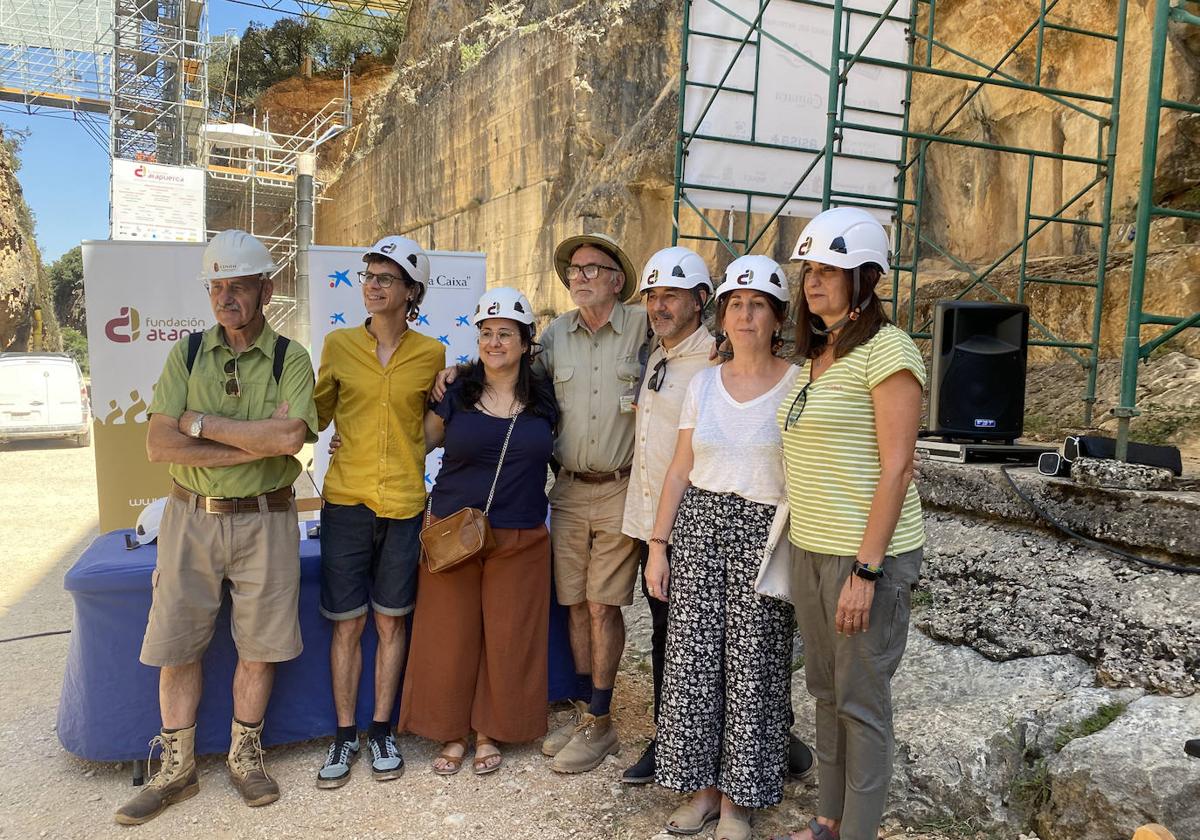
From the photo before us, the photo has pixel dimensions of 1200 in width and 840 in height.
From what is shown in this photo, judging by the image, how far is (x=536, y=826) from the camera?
3.29 meters

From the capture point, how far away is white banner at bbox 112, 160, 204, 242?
15102 mm

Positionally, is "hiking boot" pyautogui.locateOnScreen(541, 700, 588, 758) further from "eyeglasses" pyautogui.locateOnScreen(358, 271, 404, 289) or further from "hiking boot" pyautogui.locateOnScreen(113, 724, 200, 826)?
"eyeglasses" pyautogui.locateOnScreen(358, 271, 404, 289)

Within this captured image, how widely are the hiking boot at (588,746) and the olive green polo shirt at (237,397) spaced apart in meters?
1.63

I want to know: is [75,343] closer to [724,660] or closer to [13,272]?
[13,272]

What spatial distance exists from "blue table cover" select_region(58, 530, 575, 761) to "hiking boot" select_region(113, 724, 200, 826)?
0.50ft

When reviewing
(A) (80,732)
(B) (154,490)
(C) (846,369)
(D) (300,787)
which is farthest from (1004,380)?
(B) (154,490)

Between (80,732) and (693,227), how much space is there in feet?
33.7

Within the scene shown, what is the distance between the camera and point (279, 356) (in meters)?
3.40

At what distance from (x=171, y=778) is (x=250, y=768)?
0.28 meters

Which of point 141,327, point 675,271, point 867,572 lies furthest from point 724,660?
point 141,327

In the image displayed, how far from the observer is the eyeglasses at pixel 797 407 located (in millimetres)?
2740

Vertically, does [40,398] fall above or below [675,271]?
below

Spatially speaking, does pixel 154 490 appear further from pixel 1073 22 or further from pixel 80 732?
pixel 1073 22

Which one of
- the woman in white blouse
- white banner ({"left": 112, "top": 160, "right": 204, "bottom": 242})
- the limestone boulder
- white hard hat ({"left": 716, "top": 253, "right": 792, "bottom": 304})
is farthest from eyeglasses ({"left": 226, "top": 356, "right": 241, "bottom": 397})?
white banner ({"left": 112, "top": 160, "right": 204, "bottom": 242})
